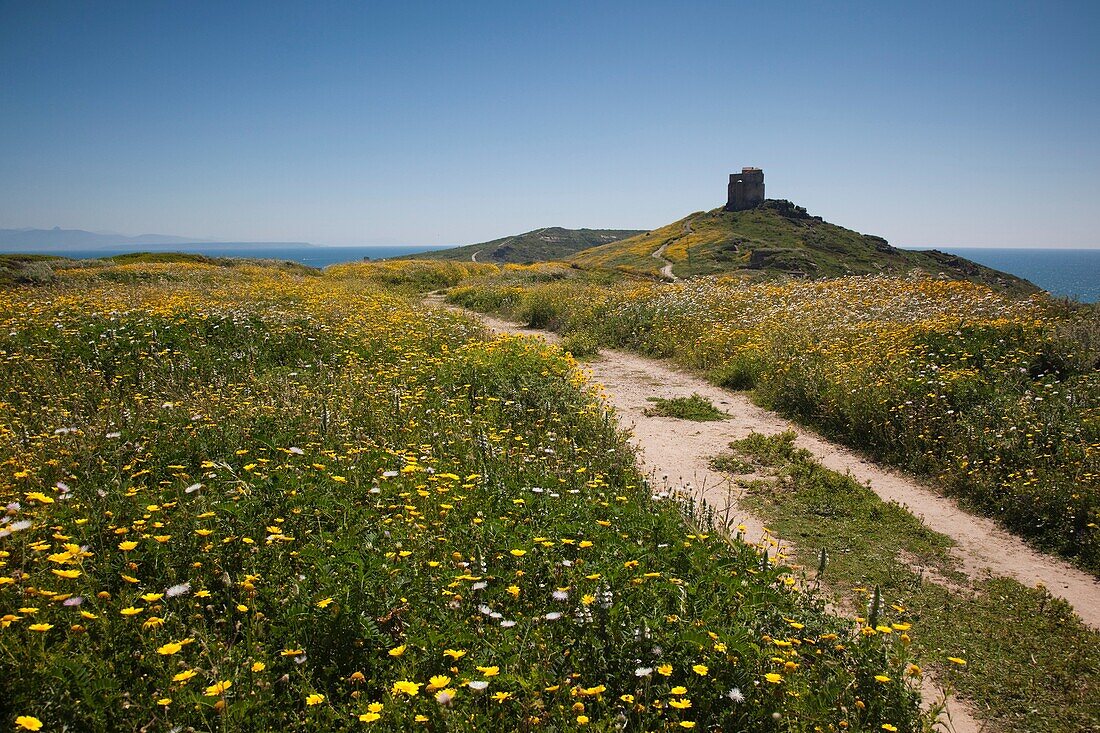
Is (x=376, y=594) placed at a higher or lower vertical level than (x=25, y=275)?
lower

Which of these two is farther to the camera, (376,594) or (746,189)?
(746,189)

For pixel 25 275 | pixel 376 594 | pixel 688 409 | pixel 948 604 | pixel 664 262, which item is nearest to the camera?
pixel 376 594

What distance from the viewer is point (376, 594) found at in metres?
3.29

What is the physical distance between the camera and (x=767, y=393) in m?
10.9

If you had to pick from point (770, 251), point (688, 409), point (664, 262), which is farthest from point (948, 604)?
point (770, 251)

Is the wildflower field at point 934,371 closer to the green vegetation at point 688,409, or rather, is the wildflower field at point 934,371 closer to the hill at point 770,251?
the green vegetation at point 688,409

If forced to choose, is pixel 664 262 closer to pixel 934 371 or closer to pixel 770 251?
pixel 770 251

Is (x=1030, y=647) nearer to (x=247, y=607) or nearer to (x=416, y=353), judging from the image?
(x=247, y=607)

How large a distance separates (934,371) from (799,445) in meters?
2.59

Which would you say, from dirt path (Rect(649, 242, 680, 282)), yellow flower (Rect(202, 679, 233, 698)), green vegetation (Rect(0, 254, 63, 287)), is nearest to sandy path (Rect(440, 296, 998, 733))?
yellow flower (Rect(202, 679, 233, 698))

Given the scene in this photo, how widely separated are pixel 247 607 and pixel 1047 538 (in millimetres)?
7355

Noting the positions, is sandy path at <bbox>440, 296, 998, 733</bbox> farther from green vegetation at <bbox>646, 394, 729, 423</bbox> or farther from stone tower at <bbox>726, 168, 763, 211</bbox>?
stone tower at <bbox>726, 168, 763, 211</bbox>

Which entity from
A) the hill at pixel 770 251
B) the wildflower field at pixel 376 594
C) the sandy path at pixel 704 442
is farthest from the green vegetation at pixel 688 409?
the hill at pixel 770 251

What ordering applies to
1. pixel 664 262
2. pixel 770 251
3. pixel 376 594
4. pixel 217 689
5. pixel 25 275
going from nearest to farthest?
pixel 217 689 → pixel 376 594 → pixel 25 275 → pixel 770 251 → pixel 664 262
